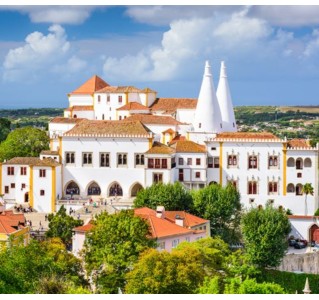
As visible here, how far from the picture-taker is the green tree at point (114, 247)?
25.4m

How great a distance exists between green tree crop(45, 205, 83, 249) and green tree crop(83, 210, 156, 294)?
3.16 meters

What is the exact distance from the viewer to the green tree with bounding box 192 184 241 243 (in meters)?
34.0

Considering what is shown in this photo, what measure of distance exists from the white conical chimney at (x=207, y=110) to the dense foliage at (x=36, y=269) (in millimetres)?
13246

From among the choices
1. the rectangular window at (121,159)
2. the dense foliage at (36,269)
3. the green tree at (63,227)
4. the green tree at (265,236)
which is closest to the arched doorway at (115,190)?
the rectangular window at (121,159)

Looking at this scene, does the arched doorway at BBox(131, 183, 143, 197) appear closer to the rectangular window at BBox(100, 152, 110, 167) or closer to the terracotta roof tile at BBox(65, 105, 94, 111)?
the rectangular window at BBox(100, 152, 110, 167)

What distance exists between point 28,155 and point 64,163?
13.8 feet

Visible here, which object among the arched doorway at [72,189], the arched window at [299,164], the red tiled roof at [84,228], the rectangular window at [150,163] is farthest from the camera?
the arched doorway at [72,189]

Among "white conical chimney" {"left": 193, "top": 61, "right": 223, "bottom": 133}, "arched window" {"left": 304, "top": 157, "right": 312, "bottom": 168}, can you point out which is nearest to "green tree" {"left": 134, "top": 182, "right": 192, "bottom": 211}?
"white conical chimney" {"left": 193, "top": 61, "right": 223, "bottom": 133}

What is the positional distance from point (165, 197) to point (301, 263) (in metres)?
5.06

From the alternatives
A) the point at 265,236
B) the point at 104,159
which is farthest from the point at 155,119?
the point at 265,236

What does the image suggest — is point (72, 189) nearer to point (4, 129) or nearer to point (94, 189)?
point (94, 189)

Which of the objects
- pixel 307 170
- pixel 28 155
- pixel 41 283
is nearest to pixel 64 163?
pixel 28 155

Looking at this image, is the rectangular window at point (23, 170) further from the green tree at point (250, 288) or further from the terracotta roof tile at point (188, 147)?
the green tree at point (250, 288)

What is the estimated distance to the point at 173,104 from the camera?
42.4 meters
